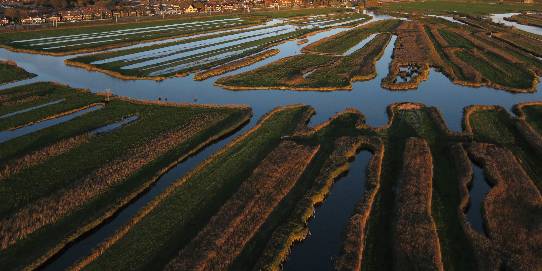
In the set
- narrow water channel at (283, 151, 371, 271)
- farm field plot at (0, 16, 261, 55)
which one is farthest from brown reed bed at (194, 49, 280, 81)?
narrow water channel at (283, 151, 371, 271)

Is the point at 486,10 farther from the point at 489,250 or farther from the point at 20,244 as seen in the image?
the point at 20,244

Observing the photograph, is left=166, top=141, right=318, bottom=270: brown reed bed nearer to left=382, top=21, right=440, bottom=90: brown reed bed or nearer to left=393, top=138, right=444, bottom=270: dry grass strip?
left=393, top=138, right=444, bottom=270: dry grass strip

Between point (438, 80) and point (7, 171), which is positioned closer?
point (7, 171)

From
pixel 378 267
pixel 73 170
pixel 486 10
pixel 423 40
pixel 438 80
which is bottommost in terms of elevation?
pixel 378 267

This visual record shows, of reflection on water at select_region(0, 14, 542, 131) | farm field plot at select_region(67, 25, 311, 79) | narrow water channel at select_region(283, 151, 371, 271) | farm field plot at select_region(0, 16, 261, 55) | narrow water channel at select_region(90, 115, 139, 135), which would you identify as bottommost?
narrow water channel at select_region(283, 151, 371, 271)

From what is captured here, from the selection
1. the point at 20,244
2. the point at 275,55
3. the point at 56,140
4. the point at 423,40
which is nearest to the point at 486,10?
the point at 423,40
